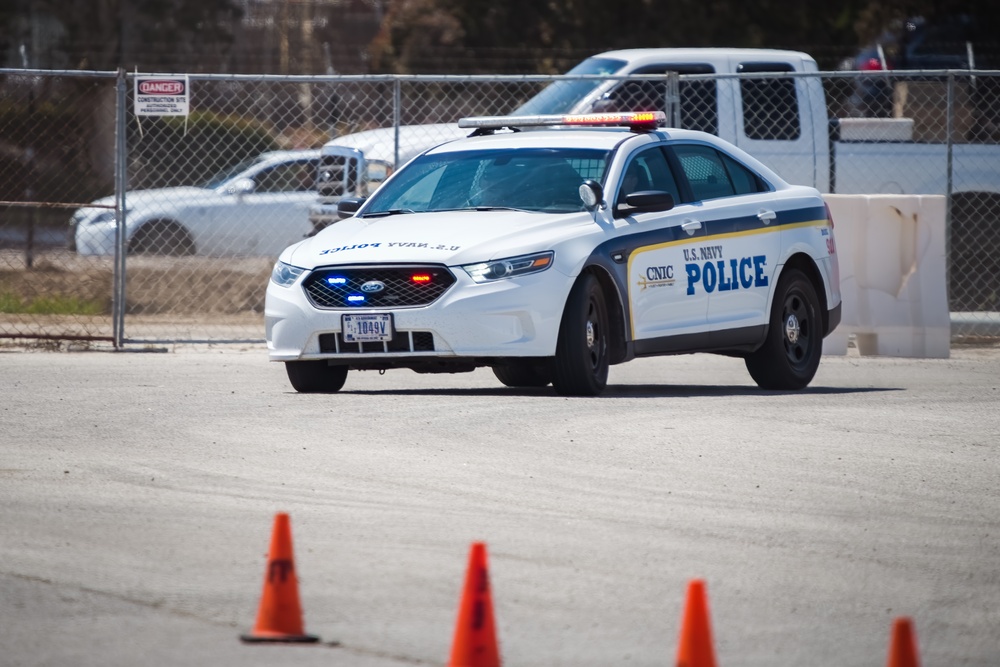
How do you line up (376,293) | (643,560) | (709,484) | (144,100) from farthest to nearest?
(144,100) → (376,293) → (709,484) → (643,560)

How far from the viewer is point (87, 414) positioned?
9516 mm

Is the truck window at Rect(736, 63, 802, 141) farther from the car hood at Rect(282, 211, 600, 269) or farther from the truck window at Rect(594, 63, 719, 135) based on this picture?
the car hood at Rect(282, 211, 600, 269)

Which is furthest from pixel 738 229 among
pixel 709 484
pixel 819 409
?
pixel 709 484

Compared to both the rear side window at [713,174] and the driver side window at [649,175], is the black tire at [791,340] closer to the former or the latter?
the rear side window at [713,174]

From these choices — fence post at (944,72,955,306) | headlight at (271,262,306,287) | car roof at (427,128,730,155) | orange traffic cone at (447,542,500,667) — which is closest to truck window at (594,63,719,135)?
fence post at (944,72,955,306)

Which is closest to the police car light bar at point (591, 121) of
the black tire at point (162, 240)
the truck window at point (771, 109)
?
the truck window at point (771, 109)

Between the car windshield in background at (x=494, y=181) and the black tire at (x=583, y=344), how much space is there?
66 cm

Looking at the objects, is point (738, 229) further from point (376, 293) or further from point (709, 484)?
point (709, 484)

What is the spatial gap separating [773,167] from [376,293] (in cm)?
693

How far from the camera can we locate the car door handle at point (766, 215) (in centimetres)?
1145

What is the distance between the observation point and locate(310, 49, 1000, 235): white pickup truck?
15.8 metres

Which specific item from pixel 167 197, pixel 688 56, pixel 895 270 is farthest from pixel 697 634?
pixel 167 197

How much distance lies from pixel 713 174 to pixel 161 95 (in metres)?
4.90

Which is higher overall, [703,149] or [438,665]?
[703,149]
